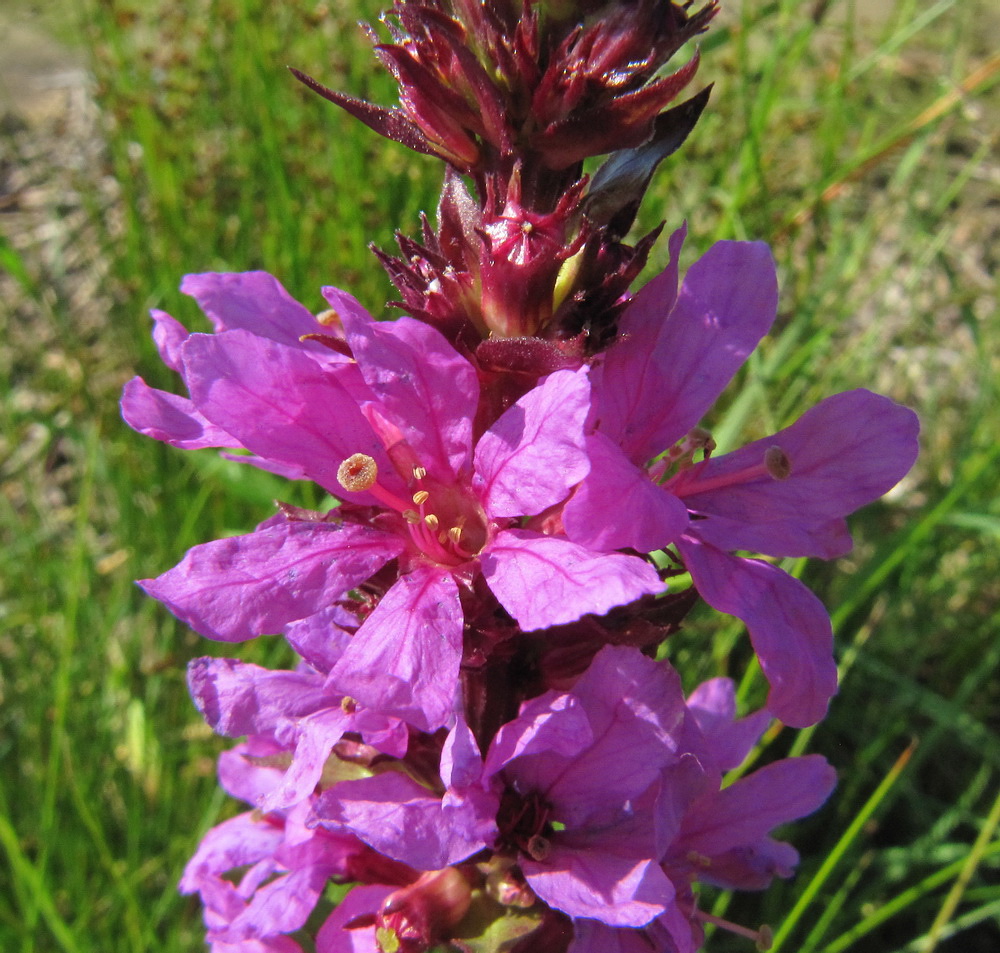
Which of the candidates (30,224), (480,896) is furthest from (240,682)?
(30,224)

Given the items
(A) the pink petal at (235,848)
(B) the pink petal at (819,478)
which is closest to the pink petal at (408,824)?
(A) the pink petal at (235,848)

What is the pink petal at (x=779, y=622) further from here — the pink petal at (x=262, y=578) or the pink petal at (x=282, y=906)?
the pink petal at (x=282, y=906)

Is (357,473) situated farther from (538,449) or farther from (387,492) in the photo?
(538,449)

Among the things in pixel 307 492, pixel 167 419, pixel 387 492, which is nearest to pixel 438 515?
pixel 387 492

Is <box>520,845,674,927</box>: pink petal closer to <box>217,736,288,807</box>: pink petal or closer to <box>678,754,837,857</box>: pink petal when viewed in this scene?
<box>678,754,837,857</box>: pink petal

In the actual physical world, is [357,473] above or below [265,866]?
above

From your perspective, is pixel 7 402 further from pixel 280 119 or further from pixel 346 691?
pixel 346 691

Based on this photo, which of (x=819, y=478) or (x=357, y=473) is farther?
(x=819, y=478)

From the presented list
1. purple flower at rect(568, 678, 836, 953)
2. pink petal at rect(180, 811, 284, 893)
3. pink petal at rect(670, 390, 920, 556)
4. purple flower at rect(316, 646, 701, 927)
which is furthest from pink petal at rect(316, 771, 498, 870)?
pink petal at rect(670, 390, 920, 556)
